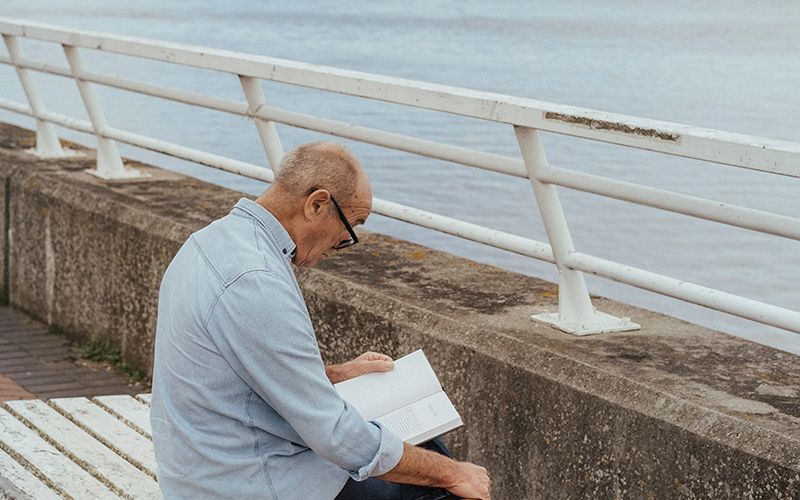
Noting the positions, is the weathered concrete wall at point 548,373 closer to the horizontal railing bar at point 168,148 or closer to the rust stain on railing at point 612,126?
the horizontal railing bar at point 168,148

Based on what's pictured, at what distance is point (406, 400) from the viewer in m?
3.27

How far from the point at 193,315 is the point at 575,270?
173cm

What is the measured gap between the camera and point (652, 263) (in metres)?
10.8

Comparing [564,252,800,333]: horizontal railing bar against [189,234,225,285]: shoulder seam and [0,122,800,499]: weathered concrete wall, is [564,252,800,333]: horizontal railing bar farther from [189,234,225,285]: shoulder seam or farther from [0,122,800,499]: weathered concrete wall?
[189,234,225,285]: shoulder seam

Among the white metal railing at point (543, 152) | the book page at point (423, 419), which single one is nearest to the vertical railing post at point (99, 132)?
the white metal railing at point (543, 152)

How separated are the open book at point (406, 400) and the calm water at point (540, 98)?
225 inches

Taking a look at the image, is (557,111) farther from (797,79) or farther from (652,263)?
(797,79)

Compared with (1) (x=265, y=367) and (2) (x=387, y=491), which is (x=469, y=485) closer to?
(2) (x=387, y=491)

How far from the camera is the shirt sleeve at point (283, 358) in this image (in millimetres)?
2787

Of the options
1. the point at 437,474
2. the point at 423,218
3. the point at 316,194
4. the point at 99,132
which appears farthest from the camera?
the point at 99,132

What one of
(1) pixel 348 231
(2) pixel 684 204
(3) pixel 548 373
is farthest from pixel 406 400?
(2) pixel 684 204

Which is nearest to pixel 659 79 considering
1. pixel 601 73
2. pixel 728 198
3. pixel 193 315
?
pixel 601 73

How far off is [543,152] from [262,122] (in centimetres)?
161

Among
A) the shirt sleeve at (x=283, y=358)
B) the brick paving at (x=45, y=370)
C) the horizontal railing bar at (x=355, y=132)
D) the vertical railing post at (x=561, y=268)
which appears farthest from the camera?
the brick paving at (x=45, y=370)
